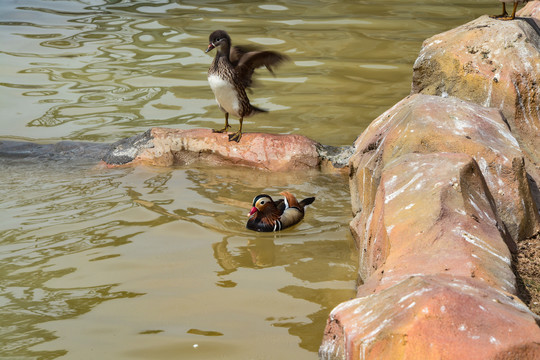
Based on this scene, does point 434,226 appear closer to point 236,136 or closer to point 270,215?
point 270,215

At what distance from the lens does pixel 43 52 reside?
11.7 meters

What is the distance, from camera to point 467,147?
4.54 m

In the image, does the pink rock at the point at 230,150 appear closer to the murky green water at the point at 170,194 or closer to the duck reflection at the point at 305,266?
the murky green water at the point at 170,194

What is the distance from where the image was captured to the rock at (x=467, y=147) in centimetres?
452

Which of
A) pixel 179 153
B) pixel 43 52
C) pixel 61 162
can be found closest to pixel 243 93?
pixel 179 153

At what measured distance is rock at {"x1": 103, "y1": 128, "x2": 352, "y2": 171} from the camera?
695 centimetres

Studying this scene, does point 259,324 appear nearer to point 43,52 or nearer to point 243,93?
point 243,93

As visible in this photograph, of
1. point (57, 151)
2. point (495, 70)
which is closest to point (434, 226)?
point (495, 70)

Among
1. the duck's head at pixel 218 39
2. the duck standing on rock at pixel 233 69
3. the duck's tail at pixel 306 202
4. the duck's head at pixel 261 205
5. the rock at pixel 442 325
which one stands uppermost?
the duck's head at pixel 218 39

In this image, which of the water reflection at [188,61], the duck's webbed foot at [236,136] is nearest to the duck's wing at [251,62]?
the duck's webbed foot at [236,136]

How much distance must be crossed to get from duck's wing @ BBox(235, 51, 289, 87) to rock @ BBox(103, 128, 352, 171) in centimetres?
59

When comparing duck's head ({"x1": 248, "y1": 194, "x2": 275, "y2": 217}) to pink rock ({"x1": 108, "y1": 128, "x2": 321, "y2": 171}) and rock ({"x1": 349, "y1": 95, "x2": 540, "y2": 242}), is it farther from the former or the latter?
pink rock ({"x1": 108, "y1": 128, "x2": 321, "y2": 171})

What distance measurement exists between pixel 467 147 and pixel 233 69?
3128mm

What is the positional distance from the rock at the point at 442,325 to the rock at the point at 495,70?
118 inches
